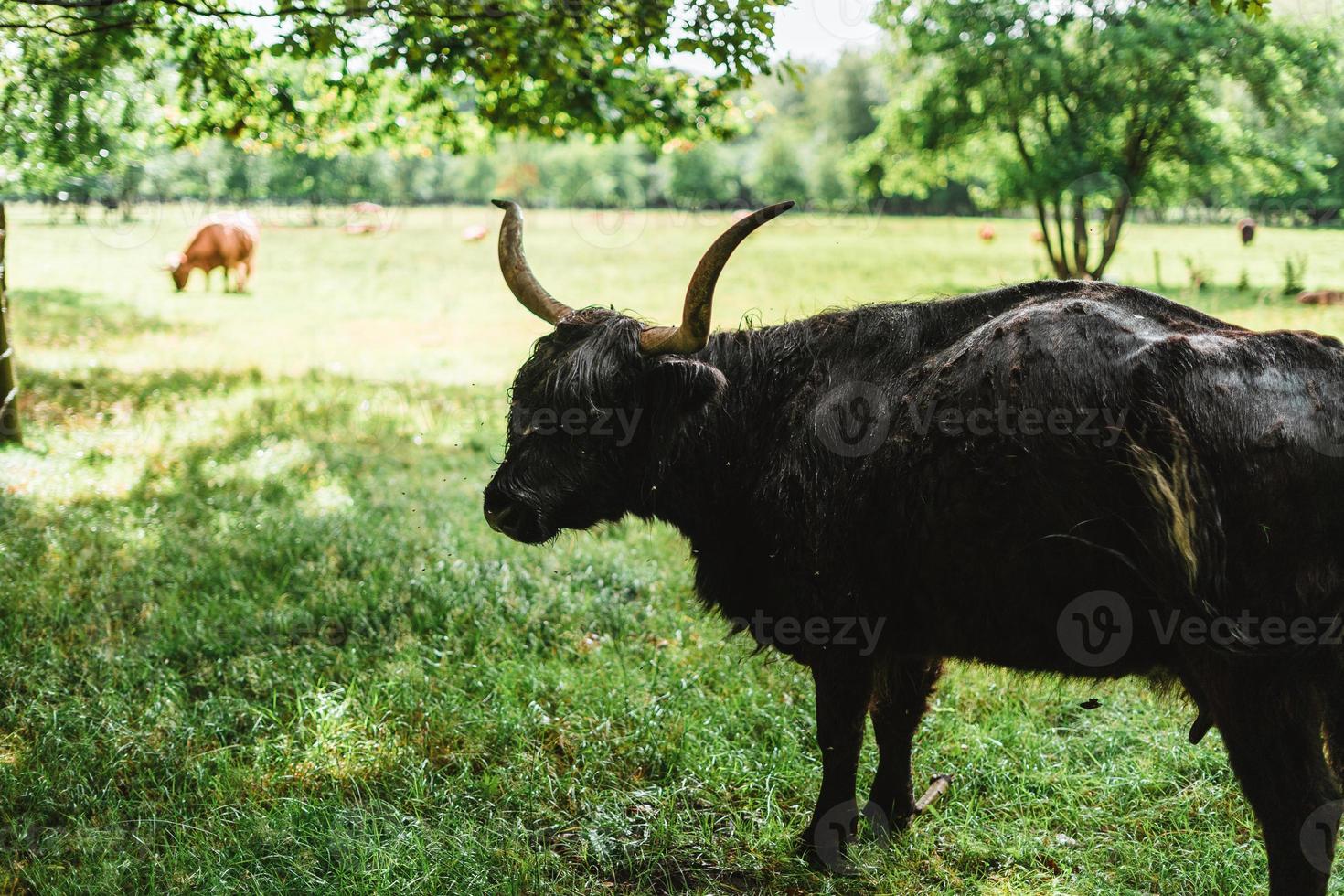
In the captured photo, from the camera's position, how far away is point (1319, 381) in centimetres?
276

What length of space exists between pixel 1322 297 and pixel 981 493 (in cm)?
1085

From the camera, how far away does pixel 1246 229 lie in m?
11.8

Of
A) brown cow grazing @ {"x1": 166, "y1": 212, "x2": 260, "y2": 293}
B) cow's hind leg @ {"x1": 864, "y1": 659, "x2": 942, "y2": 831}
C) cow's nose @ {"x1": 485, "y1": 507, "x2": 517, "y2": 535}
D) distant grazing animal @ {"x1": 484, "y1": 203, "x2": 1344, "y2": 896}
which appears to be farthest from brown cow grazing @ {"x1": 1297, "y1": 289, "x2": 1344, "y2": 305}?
brown cow grazing @ {"x1": 166, "y1": 212, "x2": 260, "y2": 293}

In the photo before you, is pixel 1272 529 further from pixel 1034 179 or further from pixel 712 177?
pixel 712 177

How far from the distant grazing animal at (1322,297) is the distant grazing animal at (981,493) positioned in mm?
9984

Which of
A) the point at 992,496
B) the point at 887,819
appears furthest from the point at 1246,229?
the point at 992,496

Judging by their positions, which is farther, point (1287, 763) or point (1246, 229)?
point (1246, 229)

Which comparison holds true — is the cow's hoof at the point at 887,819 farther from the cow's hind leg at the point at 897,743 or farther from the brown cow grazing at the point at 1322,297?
the brown cow grazing at the point at 1322,297

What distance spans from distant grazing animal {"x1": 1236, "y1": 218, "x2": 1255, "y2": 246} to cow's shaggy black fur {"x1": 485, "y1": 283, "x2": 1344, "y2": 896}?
10.3 metres

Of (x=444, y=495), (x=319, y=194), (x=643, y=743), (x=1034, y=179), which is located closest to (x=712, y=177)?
(x=319, y=194)

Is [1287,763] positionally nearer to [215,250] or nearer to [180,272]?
[215,250]

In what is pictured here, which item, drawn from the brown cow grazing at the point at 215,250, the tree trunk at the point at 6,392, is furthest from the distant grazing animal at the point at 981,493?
the brown cow grazing at the point at 215,250

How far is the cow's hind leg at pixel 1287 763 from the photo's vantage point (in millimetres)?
2758

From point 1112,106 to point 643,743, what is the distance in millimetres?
10548
